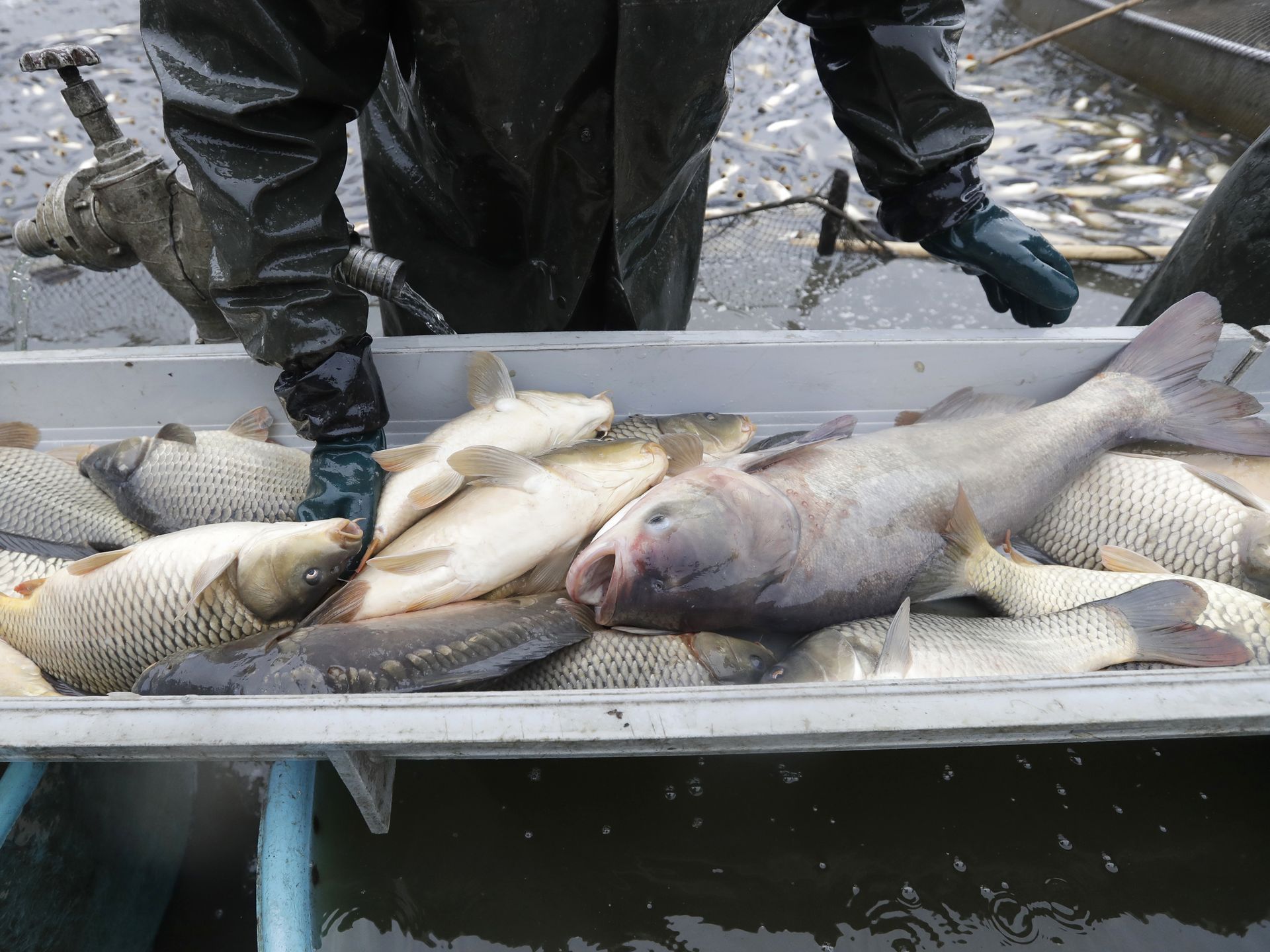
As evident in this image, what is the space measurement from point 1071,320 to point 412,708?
4541 mm

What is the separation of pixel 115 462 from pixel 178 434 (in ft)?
0.54

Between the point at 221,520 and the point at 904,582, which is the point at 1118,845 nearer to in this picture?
the point at 904,582

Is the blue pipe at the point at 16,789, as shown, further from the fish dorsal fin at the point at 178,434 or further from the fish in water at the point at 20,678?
the fish dorsal fin at the point at 178,434

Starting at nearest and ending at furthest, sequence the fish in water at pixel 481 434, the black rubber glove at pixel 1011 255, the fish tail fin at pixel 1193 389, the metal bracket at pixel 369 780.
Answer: the metal bracket at pixel 369 780 → the fish in water at pixel 481 434 → the fish tail fin at pixel 1193 389 → the black rubber glove at pixel 1011 255

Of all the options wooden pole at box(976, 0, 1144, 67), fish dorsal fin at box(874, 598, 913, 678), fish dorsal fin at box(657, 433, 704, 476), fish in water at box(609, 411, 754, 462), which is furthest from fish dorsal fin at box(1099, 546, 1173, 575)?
wooden pole at box(976, 0, 1144, 67)

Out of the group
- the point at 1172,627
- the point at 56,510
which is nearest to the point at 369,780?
the point at 56,510

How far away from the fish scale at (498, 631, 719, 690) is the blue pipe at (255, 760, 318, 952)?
1.64 feet

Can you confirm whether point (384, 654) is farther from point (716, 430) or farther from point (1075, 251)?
point (1075, 251)

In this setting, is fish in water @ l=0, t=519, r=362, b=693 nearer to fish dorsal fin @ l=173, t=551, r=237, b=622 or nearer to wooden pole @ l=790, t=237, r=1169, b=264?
fish dorsal fin @ l=173, t=551, r=237, b=622

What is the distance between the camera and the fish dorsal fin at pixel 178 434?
6.61ft

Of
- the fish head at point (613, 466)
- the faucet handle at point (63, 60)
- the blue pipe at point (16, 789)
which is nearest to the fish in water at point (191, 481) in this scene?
the blue pipe at point (16, 789)

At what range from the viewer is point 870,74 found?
2.23m

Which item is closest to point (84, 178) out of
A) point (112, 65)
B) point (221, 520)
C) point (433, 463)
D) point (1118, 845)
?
point (221, 520)

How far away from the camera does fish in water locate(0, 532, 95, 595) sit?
1.83 m
